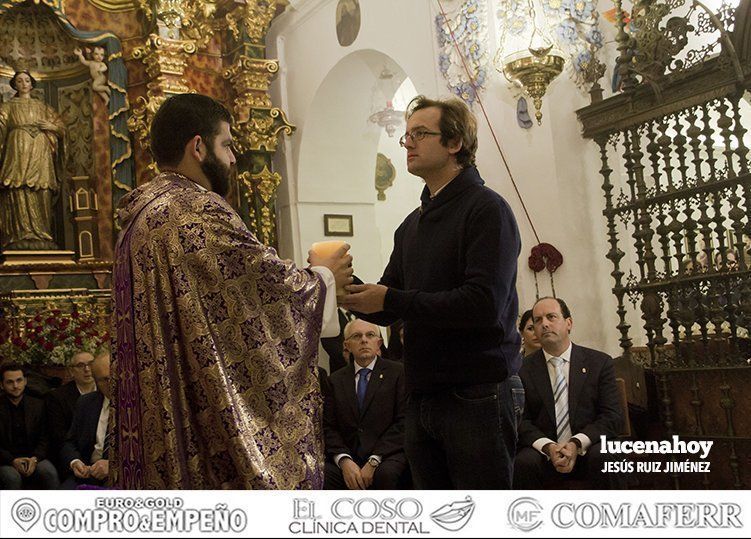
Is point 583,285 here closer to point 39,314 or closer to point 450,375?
point 450,375

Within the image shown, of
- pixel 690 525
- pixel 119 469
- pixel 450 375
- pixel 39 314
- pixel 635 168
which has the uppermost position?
pixel 635 168

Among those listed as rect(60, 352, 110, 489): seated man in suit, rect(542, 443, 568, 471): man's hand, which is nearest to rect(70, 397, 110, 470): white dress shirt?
rect(60, 352, 110, 489): seated man in suit

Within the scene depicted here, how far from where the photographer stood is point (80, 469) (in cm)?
461

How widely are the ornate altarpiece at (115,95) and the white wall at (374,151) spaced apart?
205 mm

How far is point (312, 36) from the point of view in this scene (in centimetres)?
734

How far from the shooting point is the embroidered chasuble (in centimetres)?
239

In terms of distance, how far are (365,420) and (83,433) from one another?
1.56 m

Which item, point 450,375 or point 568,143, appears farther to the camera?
point 568,143

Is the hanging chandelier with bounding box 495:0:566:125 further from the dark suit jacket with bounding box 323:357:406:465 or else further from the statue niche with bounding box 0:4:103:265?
the statue niche with bounding box 0:4:103:265

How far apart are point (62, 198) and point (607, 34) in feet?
15.3

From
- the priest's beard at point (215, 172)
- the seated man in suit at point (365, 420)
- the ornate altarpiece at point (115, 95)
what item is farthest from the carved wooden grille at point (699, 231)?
the ornate altarpiece at point (115, 95)

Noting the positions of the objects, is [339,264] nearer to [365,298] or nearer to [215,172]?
[365,298]

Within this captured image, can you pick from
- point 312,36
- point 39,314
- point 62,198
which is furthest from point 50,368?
point 312,36

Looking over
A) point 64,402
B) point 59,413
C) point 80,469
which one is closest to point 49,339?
point 64,402
